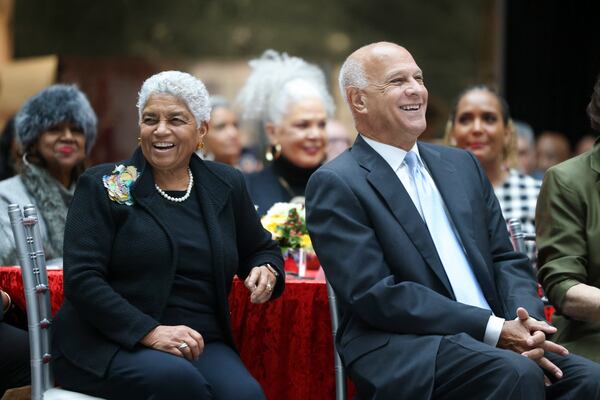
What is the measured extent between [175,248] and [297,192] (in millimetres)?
2267

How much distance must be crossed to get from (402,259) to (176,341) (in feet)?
2.81

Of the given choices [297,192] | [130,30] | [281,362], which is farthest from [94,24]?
[281,362]

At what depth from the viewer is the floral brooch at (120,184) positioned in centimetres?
386

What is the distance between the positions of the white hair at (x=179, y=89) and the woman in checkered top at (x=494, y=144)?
2.37 m

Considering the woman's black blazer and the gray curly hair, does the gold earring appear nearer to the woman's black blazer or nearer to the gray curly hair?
the gray curly hair

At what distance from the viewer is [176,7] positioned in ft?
36.6

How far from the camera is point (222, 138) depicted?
7152 millimetres

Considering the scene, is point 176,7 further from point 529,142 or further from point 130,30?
point 529,142

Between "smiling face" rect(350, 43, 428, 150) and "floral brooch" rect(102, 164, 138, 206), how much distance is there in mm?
916

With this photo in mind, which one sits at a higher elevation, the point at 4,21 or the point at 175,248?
the point at 4,21

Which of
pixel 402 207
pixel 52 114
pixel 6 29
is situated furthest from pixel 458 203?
pixel 6 29

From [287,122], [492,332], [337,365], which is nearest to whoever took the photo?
[492,332]

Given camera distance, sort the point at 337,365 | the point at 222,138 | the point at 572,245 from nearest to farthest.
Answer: the point at 572,245
the point at 337,365
the point at 222,138

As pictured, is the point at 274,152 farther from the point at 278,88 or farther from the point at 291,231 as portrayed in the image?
the point at 291,231
